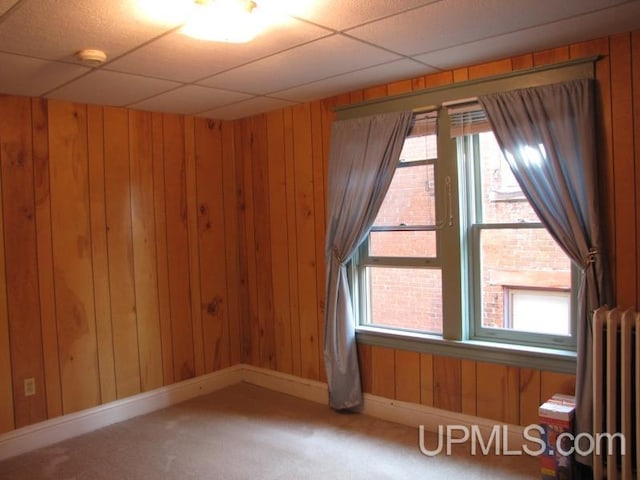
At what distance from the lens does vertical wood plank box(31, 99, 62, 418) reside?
130 inches

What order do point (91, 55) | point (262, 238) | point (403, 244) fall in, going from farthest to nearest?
point (262, 238) → point (403, 244) → point (91, 55)

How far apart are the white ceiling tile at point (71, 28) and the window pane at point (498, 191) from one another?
6.46 feet

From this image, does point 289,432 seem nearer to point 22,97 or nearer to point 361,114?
point 361,114

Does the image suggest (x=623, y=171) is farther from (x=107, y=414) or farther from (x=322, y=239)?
(x=107, y=414)

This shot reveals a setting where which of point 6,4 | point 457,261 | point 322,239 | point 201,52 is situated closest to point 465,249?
point 457,261

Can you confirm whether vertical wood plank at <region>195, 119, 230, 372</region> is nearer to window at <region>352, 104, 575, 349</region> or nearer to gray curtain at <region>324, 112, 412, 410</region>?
gray curtain at <region>324, 112, 412, 410</region>

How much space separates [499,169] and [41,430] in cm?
335

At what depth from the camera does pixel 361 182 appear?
11.3 feet

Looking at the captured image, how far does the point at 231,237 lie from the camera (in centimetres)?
443

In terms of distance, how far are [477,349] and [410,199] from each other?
1.06m

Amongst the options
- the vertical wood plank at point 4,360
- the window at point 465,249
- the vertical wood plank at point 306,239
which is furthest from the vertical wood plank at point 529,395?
the vertical wood plank at point 4,360

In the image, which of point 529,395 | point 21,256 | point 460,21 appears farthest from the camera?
point 21,256

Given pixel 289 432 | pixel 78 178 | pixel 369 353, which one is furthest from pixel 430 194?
pixel 78 178

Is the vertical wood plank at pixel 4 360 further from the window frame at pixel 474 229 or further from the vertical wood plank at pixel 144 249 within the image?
the window frame at pixel 474 229
